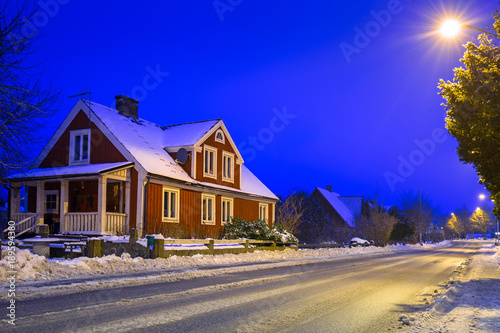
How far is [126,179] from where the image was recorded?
2431 centimetres

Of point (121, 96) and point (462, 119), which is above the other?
point (121, 96)

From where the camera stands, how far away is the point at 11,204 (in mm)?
24969

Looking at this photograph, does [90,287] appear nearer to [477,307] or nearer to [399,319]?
[399,319]

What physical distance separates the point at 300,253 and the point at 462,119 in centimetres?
1598

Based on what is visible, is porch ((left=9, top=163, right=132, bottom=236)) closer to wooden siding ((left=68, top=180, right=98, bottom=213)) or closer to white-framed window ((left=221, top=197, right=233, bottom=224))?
wooden siding ((left=68, top=180, right=98, bottom=213))

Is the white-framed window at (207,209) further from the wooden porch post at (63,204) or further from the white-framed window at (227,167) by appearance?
the wooden porch post at (63,204)

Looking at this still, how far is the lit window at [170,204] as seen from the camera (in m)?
26.0

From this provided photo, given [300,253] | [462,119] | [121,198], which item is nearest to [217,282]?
[462,119]

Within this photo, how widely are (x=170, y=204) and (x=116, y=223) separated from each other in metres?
3.89

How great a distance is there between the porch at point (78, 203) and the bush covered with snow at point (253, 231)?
7779 mm

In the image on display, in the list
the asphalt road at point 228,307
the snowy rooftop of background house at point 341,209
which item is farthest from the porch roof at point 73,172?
the snowy rooftop of background house at point 341,209

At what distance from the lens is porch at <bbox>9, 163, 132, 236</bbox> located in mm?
22266

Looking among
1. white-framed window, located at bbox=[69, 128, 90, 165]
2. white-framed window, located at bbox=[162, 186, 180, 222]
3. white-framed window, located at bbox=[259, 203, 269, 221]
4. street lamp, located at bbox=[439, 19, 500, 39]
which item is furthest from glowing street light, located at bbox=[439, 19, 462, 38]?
white-framed window, located at bbox=[259, 203, 269, 221]

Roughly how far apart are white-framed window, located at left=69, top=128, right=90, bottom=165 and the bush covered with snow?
1046 centimetres
